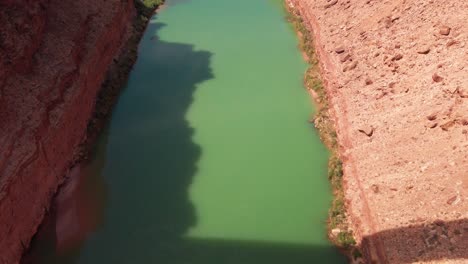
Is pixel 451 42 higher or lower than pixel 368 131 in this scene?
higher

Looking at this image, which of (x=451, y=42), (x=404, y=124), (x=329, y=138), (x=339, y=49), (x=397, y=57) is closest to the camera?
(x=404, y=124)

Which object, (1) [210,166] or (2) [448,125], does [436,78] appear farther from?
(1) [210,166]

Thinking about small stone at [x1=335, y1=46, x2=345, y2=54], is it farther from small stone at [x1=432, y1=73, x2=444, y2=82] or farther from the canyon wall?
small stone at [x1=432, y1=73, x2=444, y2=82]

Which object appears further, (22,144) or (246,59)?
(246,59)

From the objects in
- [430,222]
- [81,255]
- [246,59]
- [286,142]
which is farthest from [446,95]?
[81,255]

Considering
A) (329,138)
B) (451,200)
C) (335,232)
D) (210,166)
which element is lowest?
(210,166)

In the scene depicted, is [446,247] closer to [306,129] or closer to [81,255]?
[306,129]

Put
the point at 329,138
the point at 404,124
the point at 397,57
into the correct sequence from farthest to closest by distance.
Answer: the point at 397,57 < the point at 329,138 < the point at 404,124

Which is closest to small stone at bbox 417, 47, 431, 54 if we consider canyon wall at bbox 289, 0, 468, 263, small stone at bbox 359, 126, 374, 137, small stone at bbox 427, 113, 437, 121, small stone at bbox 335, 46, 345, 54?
canyon wall at bbox 289, 0, 468, 263

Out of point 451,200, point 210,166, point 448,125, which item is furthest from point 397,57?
point 210,166
